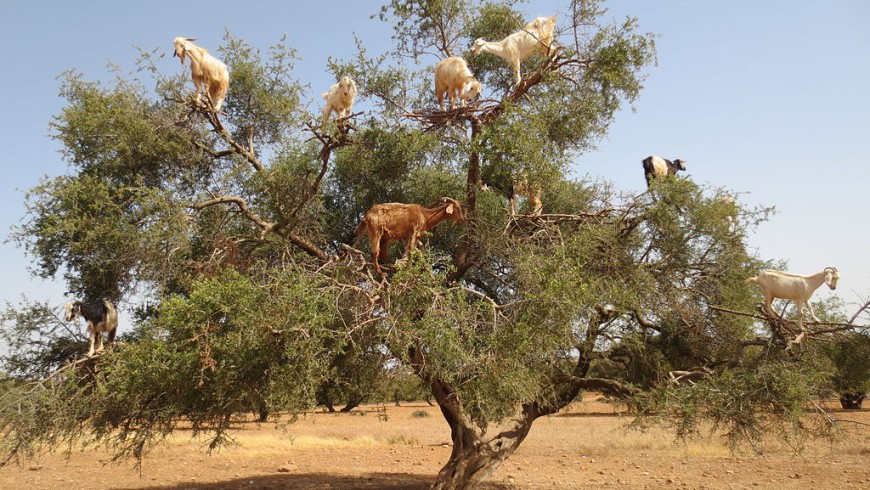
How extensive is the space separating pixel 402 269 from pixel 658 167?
5899 mm

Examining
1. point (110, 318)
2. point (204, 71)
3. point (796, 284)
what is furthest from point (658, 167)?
point (110, 318)

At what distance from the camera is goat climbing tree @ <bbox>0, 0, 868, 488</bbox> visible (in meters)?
7.08

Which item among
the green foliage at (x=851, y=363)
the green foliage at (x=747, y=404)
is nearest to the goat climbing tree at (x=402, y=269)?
the green foliage at (x=747, y=404)

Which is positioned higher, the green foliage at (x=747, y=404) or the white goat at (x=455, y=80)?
the white goat at (x=455, y=80)

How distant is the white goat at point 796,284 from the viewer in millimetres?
8203

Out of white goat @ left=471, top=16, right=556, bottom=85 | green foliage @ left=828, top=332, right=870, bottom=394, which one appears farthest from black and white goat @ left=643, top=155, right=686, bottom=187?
green foliage @ left=828, top=332, right=870, bottom=394

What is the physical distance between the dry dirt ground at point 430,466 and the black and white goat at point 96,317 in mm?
2065

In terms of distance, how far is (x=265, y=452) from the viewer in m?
17.7

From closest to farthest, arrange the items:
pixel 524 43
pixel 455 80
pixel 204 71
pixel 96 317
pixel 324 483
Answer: pixel 96 317 < pixel 204 71 < pixel 455 80 < pixel 524 43 < pixel 324 483

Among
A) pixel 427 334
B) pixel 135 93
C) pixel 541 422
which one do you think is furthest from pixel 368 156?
pixel 541 422

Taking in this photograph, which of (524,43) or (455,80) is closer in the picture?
(455,80)

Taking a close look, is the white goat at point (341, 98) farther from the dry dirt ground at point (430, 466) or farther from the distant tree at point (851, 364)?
the distant tree at point (851, 364)

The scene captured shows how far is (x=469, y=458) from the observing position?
33.5 ft

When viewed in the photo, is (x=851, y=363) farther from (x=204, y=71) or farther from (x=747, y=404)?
(x=204, y=71)
